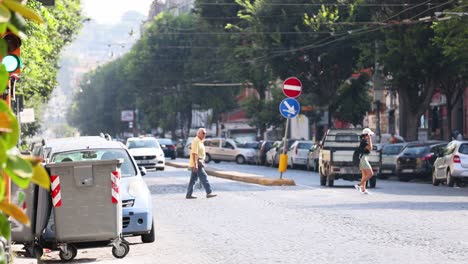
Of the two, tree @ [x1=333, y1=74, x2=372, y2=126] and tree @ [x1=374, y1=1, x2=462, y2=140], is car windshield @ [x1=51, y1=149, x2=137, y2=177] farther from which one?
tree @ [x1=333, y1=74, x2=372, y2=126]

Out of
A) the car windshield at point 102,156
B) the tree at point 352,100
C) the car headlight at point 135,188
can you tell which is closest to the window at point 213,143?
the tree at point 352,100

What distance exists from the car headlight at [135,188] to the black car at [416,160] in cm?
2882

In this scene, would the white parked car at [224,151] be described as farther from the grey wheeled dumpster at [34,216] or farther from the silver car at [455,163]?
the grey wheeled dumpster at [34,216]

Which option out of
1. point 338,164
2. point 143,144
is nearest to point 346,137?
point 338,164

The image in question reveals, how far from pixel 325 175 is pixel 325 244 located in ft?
67.6

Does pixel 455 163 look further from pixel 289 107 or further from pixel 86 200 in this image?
pixel 86 200

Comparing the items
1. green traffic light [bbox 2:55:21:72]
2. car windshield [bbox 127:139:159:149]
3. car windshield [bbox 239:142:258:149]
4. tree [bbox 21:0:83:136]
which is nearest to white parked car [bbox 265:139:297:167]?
car windshield [bbox 239:142:258:149]

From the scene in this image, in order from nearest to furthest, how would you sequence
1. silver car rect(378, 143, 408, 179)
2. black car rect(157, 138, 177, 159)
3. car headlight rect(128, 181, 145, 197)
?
car headlight rect(128, 181, 145, 197) < silver car rect(378, 143, 408, 179) < black car rect(157, 138, 177, 159)

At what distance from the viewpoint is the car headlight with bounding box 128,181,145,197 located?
15646 mm

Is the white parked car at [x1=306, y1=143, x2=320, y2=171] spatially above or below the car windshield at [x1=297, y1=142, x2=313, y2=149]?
below

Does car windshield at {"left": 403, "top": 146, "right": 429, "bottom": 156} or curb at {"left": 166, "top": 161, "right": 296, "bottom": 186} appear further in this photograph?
car windshield at {"left": 403, "top": 146, "right": 429, "bottom": 156}

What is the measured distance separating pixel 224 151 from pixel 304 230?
57679 millimetres

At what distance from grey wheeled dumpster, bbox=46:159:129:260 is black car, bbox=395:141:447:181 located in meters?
31.1

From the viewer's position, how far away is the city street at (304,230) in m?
13.4
